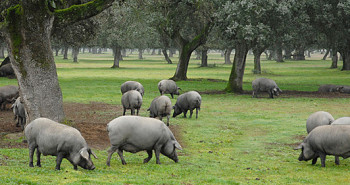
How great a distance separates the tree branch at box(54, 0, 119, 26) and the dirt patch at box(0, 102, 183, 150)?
3.95 m

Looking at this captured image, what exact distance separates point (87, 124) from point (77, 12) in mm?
4843

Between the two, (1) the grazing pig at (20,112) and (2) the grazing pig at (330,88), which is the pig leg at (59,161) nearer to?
(1) the grazing pig at (20,112)

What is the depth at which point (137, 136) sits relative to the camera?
40.9 feet

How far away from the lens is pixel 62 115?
17.9 metres

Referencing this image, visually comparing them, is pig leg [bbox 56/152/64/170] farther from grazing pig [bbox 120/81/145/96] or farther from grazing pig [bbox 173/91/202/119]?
grazing pig [bbox 120/81/145/96]

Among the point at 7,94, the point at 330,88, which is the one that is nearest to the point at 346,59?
the point at 330,88

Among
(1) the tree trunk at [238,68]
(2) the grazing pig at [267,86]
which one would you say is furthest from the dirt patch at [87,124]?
(1) the tree trunk at [238,68]

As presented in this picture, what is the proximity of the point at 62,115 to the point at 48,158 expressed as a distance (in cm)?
436

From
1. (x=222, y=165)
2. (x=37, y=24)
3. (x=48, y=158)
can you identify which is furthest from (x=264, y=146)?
(x=37, y=24)

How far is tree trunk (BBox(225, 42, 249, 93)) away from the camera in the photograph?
3519 cm

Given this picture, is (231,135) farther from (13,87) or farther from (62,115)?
(13,87)

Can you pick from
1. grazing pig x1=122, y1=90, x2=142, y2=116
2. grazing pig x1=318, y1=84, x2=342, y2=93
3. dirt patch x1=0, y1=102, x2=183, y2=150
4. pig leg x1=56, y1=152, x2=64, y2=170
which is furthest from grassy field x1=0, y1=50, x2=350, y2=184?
grazing pig x1=318, y1=84, x2=342, y2=93

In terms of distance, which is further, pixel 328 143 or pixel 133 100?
pixel 133 100

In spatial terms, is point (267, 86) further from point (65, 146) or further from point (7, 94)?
point (65, 146)
